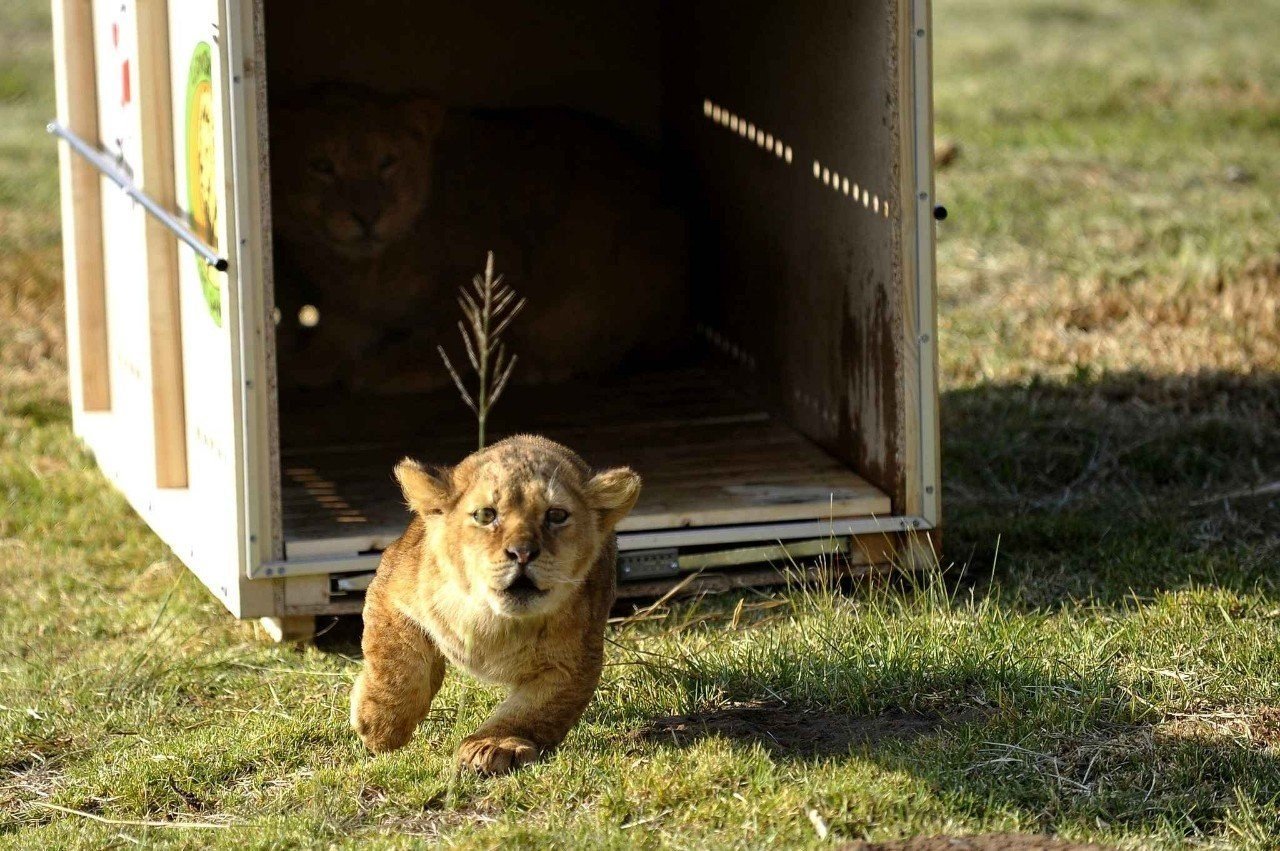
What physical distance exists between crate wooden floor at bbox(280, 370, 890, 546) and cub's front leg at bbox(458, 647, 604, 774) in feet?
4.12

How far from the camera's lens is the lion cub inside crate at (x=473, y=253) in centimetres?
754

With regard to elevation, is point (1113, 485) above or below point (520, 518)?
below

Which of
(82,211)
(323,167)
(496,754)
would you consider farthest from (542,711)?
(323,167)

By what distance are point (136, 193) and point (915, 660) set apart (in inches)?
110

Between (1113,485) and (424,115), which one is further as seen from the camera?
(424,115)

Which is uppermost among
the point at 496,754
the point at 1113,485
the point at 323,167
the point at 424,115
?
the point at 424,115

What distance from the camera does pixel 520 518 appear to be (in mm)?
4027

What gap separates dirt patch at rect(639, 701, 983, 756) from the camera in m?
4.29

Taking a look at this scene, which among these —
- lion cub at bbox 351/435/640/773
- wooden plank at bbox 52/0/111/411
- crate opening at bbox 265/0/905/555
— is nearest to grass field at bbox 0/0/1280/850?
lion cub at bbox 351/435/640/773

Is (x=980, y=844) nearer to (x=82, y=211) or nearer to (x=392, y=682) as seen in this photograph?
(x=392, y=682)

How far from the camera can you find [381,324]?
25.5 ft

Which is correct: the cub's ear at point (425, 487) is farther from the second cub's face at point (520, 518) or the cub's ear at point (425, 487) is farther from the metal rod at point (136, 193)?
the metal rod at point (136, 193)

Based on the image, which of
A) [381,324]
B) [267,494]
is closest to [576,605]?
[267,494]

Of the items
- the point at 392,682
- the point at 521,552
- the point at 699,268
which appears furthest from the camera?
the point at 699,268
